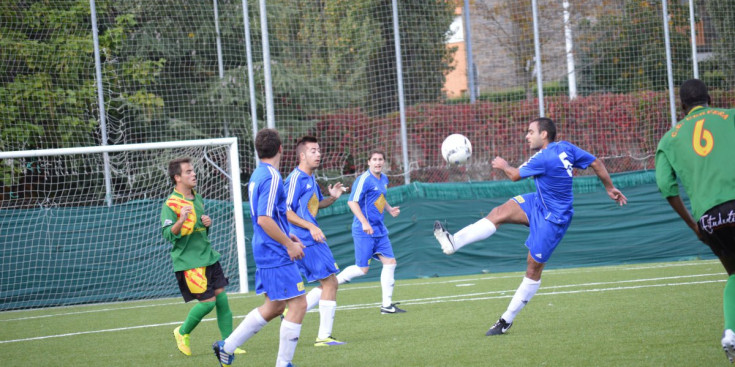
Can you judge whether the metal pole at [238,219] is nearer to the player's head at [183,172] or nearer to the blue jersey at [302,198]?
the blue jersey at [302,198]

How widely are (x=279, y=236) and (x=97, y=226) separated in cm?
1025

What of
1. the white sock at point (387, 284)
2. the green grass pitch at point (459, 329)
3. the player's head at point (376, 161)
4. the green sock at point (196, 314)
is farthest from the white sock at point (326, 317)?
the player's head at point (376, 161)

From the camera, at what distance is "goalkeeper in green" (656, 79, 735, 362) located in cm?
514

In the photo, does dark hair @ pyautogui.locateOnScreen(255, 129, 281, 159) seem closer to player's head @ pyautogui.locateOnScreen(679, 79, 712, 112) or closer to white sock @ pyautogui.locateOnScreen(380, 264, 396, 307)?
player's head @ pyautogui.locateOnScreen(679, 79, 712, 112)

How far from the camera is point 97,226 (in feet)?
48.8

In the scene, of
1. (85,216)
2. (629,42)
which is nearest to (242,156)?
(85,216)

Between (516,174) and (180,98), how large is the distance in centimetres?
1105

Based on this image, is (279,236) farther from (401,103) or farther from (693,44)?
(693,44)

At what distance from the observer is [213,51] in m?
17.0

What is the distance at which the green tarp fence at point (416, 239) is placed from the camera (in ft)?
48.1

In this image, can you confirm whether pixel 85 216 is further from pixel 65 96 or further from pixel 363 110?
A: pixel 363 110

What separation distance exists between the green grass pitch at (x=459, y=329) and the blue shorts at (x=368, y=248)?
2.33 feet

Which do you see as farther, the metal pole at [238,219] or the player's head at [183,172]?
the metal pole at [238,219]

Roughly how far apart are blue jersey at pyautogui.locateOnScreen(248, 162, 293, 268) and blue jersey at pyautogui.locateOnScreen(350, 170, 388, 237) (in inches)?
187
